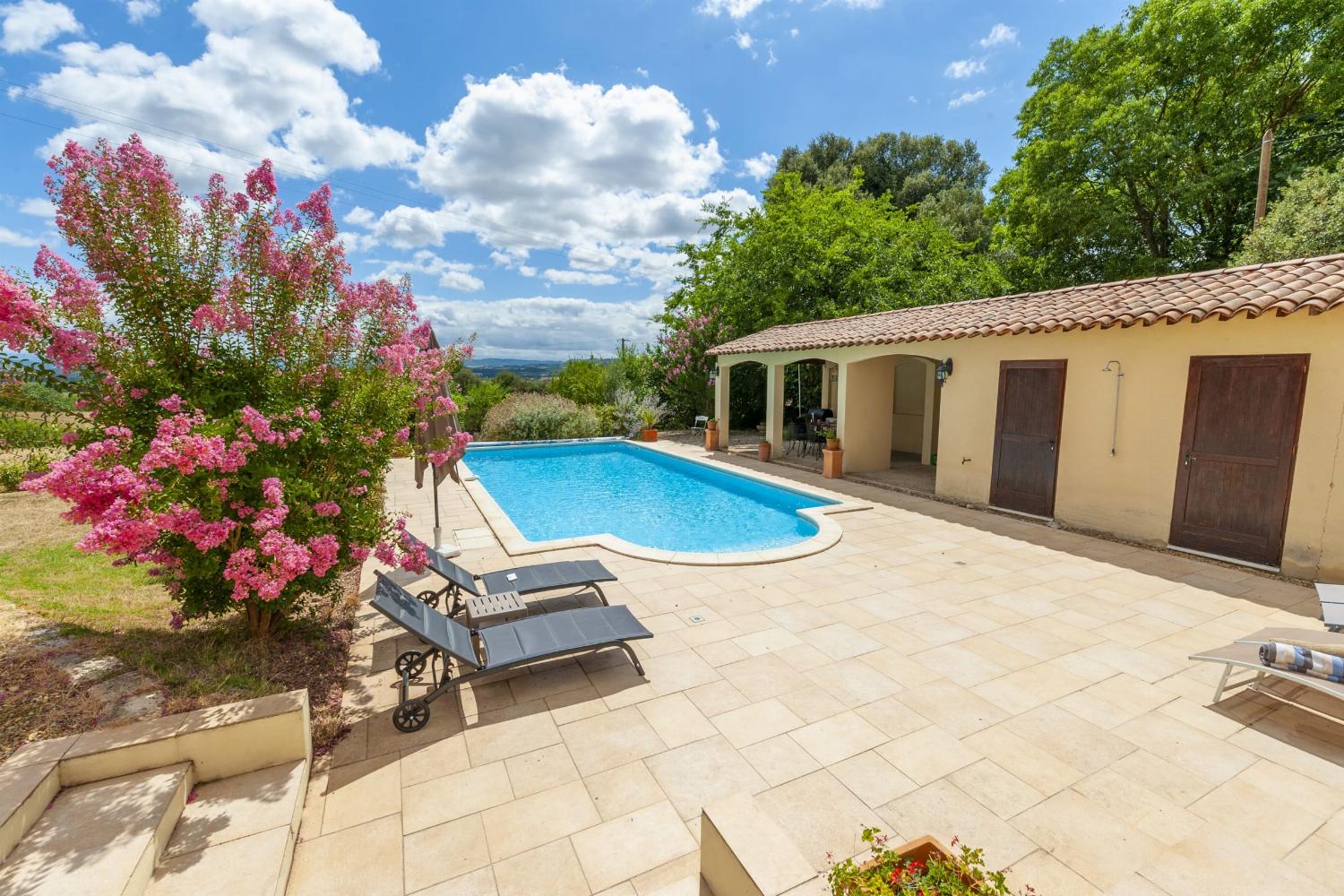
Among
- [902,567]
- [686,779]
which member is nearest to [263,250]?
[686,779]

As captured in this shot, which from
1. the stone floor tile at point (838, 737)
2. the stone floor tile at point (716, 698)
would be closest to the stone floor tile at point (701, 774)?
the stone floor tile at point (716, 698)

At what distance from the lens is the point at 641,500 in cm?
1245

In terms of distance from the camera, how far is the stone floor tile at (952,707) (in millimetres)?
3730

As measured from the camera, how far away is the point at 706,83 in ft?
57.4

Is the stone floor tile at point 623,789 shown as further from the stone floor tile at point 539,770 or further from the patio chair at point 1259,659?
the patio chair at point 1259,659

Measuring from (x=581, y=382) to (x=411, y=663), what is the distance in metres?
19.7

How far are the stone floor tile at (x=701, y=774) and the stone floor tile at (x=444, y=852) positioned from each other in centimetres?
99

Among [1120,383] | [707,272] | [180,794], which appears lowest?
[180,794]

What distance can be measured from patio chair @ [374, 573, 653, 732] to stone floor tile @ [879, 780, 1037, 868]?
6.67ft

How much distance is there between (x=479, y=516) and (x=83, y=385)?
5978 millimetres

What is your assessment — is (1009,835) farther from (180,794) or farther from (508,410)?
(508,410)

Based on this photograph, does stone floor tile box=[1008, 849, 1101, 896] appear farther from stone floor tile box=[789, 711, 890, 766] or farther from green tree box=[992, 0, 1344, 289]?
green tree box=[992, 0, 1344, 289]

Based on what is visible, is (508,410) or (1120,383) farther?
(508,410)

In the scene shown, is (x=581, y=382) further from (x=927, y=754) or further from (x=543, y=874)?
(x=543, y=874)
